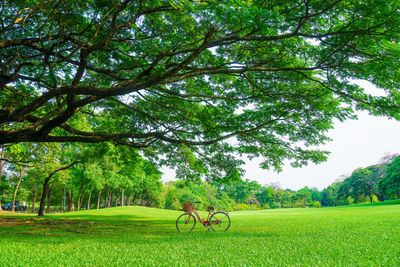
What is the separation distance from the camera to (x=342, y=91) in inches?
296

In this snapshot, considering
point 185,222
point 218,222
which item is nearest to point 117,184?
point 185,222

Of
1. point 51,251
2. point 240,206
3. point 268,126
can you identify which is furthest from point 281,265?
point 240,206

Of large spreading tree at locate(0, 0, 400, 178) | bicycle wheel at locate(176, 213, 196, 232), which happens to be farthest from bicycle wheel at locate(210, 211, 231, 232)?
large spreading tree at locate(0, 0, 400, 178)

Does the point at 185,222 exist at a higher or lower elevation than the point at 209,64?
lower

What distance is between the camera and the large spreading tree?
5773 mm

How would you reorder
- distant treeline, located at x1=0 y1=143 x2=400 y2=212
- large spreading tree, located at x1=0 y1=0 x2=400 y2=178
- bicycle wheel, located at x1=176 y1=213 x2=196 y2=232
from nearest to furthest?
large spreading tree, located at x1=0 y1=0 x2=400 y2=178, bicycle wheel, located at x1=176 y1=213 x2=196 y2=232, distant treeline, located at x1=0 y1=143 x2=400 y2=212

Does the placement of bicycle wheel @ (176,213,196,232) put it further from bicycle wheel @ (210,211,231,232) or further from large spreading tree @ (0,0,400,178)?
large spreading tree @ (0,0,400,178)

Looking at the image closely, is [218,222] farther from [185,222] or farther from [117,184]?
[117,184]

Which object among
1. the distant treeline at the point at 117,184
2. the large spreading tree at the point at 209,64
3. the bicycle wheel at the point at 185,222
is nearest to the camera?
the large spreading tree at the point at 209,64

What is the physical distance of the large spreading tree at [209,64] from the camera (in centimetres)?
577

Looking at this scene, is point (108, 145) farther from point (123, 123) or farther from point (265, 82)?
point (265, 82)

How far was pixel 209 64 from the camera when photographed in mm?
8297

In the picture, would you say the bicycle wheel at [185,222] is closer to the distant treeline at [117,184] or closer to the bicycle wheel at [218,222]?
the bicycle wheel at [218,222]

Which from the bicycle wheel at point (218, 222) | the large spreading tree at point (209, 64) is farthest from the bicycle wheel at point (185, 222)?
the large spreading tree at point (209, 64)
